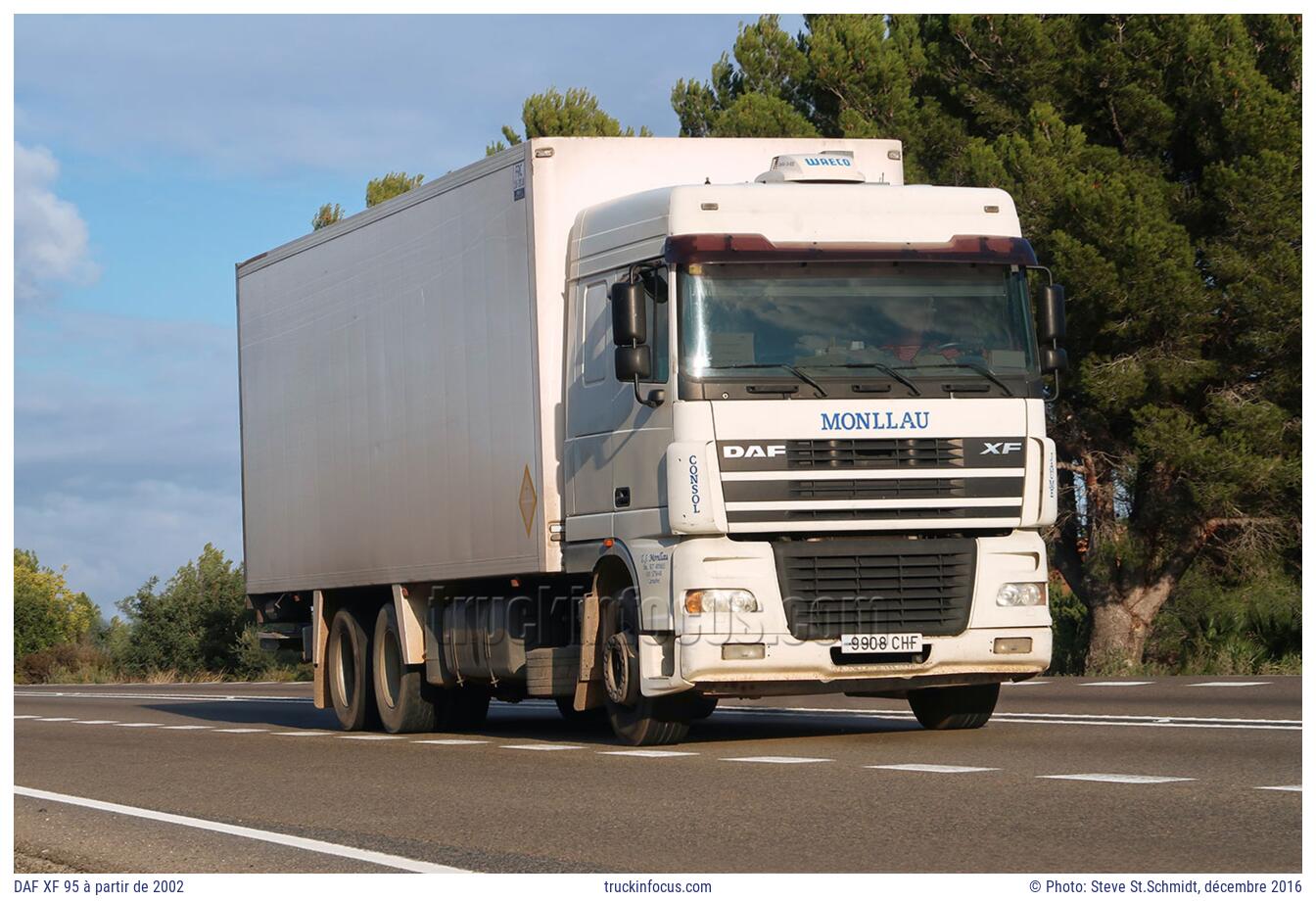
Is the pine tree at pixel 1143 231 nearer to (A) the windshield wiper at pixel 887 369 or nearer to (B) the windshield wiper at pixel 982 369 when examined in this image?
(B) the windshield wiper at pixel 982 369

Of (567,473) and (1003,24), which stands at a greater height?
(1003,24)

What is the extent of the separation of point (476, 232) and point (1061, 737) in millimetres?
5923

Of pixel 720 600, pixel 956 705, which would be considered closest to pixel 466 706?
pixel 956 705

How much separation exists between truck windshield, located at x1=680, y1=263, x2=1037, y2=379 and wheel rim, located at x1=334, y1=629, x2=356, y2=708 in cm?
681

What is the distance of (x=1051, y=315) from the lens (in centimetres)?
1505

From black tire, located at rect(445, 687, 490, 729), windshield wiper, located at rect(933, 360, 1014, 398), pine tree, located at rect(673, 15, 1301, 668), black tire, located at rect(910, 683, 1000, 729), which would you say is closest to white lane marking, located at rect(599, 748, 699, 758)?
black tire, located at rect(910, 683, 1000, 729)

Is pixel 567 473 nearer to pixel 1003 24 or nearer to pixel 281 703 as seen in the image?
pixel 281 703

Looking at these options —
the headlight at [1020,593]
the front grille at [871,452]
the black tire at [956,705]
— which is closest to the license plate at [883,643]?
the headlight at [1020,593]

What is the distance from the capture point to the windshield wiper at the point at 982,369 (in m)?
14.6

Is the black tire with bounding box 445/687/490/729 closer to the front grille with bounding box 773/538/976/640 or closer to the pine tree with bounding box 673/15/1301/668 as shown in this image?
the front grille with bounding box 773/538/976/640

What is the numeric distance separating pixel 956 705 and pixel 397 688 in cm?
523

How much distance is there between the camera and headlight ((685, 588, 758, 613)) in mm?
14211
